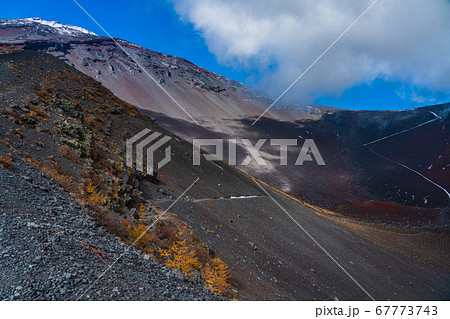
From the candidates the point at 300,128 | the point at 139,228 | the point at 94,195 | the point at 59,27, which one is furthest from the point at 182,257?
the point at 59,27

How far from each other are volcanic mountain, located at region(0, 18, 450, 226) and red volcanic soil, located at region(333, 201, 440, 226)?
0.10 meters

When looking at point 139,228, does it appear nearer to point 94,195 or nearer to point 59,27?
point 94,195

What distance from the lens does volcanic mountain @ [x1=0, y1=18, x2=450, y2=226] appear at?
35.1m

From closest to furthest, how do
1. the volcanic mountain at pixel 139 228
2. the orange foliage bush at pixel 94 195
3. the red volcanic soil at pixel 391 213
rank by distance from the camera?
1. the volcanic mountain at pixel 139 228
2. the orange foliage bush at pixel 94 195
3. the red volcanic soil at pixel 391 213

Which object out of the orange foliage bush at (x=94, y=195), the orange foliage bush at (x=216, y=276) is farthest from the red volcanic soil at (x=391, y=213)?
the orange foliage bush at (x=94, y=195)

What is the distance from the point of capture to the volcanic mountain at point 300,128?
3509 centimetres

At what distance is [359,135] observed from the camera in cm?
5962

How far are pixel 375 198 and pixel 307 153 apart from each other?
703 inches

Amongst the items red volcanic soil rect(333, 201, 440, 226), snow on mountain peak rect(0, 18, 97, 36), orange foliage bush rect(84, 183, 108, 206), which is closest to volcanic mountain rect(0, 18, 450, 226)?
red volcanic soil rect(333, 201, 440, 226)

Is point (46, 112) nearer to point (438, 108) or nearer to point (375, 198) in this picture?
point (375, 198)

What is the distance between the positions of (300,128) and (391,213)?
3698 cm

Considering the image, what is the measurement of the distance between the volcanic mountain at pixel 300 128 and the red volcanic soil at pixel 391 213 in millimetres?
99

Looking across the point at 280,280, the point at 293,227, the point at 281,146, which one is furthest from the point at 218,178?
the point at 281,146

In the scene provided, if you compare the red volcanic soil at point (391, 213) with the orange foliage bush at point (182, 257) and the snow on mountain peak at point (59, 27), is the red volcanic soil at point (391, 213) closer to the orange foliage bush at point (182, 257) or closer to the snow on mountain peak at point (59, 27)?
the orange foliage bush at point (182, 257)
